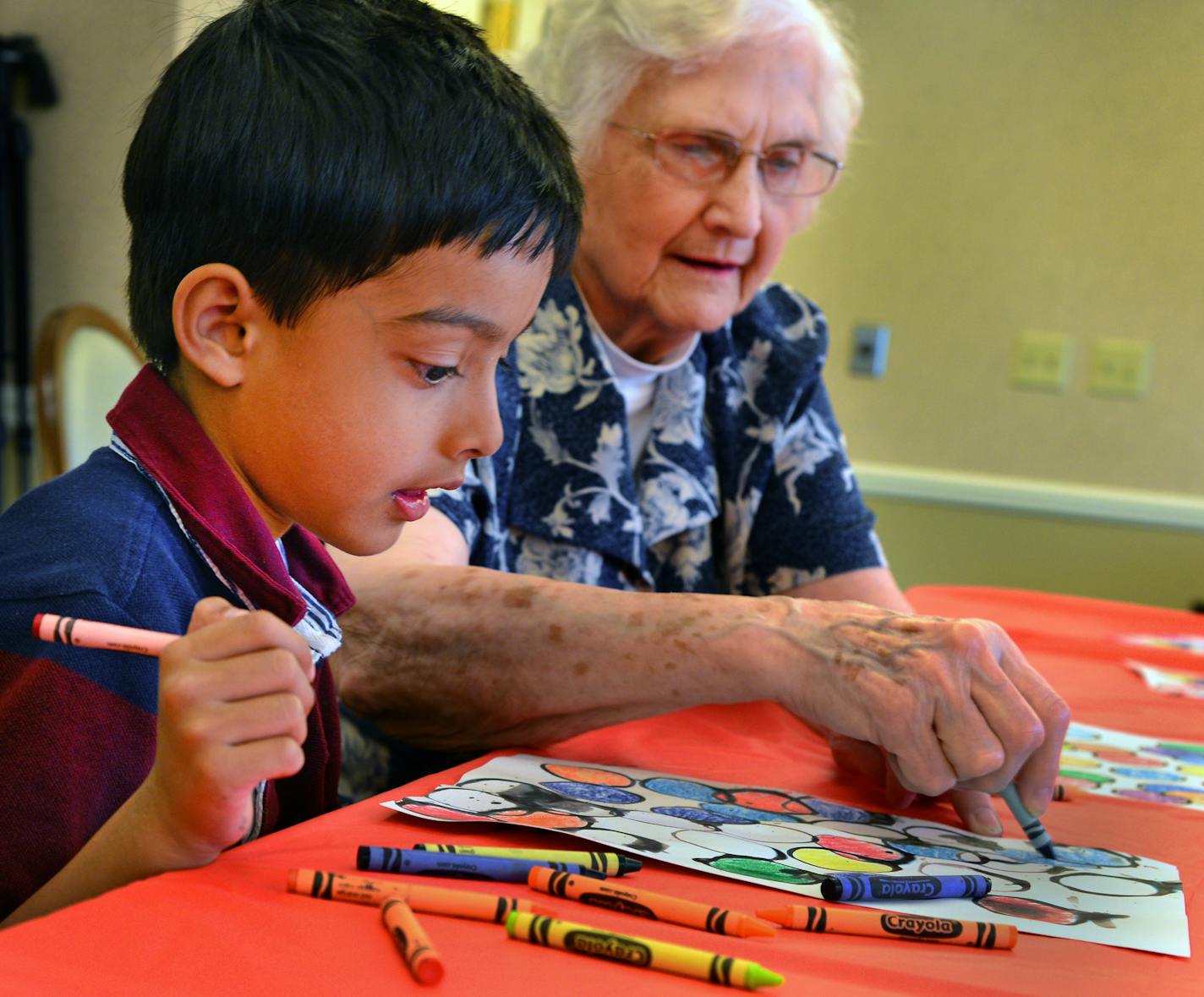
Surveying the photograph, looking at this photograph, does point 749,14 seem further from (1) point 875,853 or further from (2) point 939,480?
(2) point 939,480

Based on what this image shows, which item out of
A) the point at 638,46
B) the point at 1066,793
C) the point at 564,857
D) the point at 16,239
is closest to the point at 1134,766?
the point at 1066,793

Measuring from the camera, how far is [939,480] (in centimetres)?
348

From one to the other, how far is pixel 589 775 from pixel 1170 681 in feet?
3.02

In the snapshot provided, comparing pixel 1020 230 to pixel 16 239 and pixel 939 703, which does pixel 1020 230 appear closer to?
pixel 16 239

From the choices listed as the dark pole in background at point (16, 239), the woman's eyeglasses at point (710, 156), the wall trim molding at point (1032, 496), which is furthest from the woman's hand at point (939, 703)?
the dark pole in background at point (16, 239)

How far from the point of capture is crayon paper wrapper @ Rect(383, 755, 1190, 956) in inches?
28.0

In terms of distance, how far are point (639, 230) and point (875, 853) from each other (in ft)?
2.84

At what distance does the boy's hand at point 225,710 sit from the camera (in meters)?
0.57

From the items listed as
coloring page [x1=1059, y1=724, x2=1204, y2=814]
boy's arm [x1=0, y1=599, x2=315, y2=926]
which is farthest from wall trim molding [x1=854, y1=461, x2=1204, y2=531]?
boy's arm [x1=0, y1=599, x2=315, y2=926]

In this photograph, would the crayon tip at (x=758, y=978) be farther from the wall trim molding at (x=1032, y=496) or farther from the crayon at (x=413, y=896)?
the wall trim molding at (x=1032, y=496)

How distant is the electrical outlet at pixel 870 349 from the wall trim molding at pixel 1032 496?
0.26 m

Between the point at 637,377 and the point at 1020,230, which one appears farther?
the point at 1020,230

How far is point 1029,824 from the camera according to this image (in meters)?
0.89

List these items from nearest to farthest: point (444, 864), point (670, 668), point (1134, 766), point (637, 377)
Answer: point (444, 864)
point (670, 668)
point (1134, 766)
point (637, 377)
